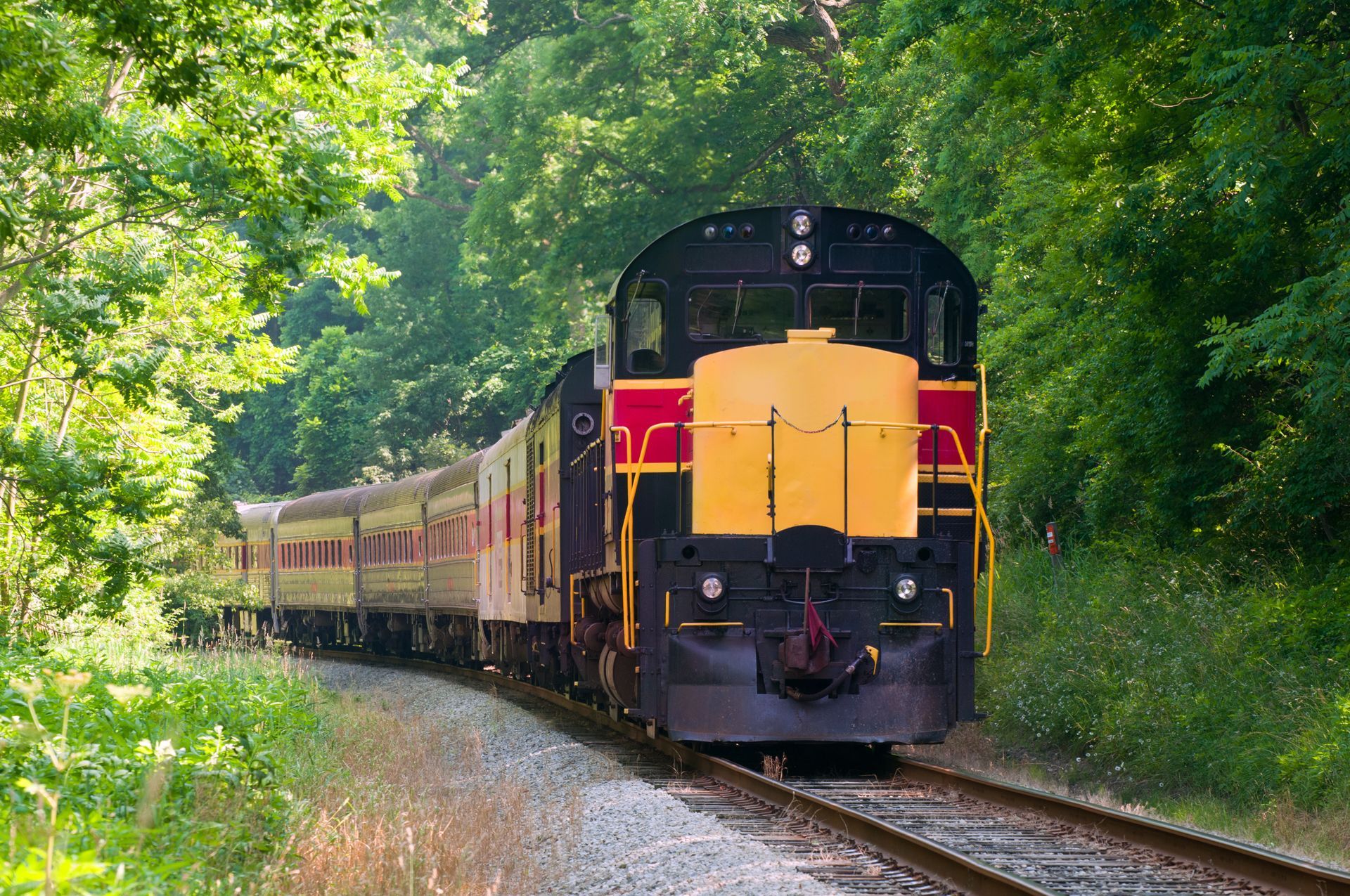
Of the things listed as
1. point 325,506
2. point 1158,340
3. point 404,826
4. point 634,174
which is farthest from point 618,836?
point 634,174

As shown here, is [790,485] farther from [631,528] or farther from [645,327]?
[645,327]

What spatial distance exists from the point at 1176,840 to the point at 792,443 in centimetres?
410

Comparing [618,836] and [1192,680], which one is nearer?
[618,836]

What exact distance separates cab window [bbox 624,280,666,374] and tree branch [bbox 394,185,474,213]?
46.5 meters

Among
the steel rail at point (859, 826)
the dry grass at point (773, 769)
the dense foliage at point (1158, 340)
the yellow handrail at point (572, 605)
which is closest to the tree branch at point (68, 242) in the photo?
the yellow handrail at point (572, 605)

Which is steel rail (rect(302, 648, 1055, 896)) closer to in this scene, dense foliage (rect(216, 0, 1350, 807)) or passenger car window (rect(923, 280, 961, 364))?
dense foliage (rect(216, 0, 1350, 807))

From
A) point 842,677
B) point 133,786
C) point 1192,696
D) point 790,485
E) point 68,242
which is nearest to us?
point 133,786

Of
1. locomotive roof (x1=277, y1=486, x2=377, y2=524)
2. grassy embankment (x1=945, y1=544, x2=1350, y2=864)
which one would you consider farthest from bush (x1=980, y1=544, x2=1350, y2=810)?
locomotive roof (x1=277, y1=486, x2=377, y2=524)

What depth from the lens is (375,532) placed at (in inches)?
1200

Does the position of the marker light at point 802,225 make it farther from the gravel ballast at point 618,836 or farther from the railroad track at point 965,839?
the gravel ballast at point 618,836

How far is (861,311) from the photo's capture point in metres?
11.3

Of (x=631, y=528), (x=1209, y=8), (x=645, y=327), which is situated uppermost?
(x=1209, y=8)

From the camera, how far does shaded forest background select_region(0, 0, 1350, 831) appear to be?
10.4 meters

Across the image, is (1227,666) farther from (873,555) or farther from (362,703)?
(362,703)
